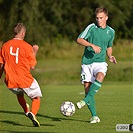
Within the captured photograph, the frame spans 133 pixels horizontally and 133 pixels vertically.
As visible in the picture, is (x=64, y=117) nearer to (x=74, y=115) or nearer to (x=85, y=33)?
(x=74, y=115)

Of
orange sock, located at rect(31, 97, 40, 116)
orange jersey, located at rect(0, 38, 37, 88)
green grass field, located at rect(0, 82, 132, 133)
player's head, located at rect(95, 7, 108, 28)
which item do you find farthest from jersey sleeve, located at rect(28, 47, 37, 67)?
player's head, located at rect(95, 7, 108, 28)

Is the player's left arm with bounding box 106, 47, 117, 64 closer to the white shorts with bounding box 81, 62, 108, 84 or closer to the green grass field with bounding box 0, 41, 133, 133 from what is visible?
the white shorts with bounding box 81, 62, 108, 84

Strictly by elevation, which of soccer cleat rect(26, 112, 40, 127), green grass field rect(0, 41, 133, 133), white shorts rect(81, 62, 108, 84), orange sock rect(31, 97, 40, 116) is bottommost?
green grass field rect(0, 41, 133, 133)

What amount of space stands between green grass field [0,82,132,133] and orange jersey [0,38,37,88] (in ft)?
2.43

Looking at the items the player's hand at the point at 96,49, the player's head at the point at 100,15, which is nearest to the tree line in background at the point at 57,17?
the player's head at the point at 100,15

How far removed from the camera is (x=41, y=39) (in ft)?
135

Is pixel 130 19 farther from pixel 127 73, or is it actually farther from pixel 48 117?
pixel 48 117

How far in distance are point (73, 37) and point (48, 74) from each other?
46.9ft

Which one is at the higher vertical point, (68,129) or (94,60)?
(94,60)

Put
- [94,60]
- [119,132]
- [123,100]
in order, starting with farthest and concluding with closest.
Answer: [123,100]
[94,60]
[119,132]

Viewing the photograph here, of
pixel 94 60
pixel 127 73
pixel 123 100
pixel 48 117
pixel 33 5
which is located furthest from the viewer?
pixel 33 5

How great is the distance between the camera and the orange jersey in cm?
1112

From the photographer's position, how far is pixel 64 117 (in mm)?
12938

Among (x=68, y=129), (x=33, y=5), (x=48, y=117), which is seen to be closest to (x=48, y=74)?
(x=33, y=5)
